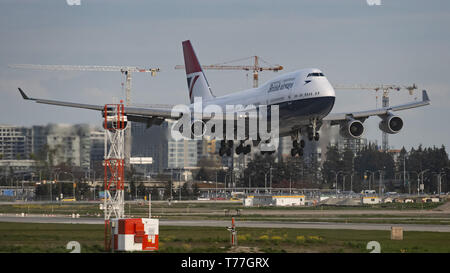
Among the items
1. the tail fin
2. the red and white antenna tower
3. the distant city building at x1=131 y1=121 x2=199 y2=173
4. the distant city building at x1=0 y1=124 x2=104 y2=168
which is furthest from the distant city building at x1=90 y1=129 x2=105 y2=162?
the red and white antenna tower

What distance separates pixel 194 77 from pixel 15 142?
89.9 ft

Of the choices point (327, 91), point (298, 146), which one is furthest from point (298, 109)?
point (298, 146)

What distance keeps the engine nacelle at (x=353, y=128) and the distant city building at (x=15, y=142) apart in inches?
1107

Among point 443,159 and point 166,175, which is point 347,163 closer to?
point 443,159

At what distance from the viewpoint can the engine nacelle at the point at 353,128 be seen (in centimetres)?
6706

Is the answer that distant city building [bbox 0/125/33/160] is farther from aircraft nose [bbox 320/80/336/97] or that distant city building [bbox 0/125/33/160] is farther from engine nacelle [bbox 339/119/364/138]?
engine nacelle [bbox 339/119/364/138]

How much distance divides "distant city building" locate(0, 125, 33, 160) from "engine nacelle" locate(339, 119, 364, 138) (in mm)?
28108

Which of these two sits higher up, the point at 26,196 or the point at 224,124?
the point at 224,124

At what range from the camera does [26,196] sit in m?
112

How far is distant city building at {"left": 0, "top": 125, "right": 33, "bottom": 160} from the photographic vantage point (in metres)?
58.5

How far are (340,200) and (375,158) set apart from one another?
7576 centimetres

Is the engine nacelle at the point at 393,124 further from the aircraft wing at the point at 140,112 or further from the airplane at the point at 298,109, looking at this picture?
the aircraft wing at the point at 140,112
